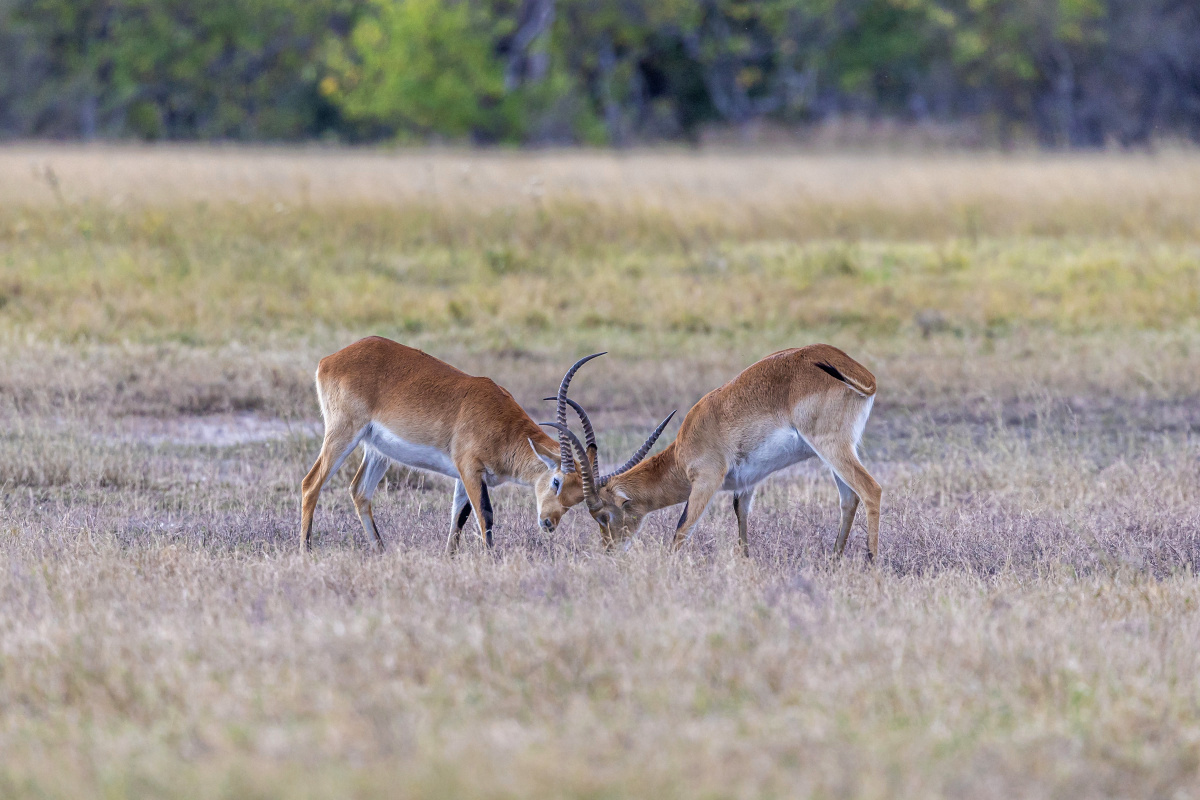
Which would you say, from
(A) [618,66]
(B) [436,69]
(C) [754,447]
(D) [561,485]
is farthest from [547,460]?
(A) [618,66]

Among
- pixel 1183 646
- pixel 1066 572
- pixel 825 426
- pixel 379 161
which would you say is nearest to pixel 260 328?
pixel 825 426

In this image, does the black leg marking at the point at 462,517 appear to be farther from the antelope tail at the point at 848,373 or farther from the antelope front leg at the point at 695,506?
the antelope tail at the point at 848,373

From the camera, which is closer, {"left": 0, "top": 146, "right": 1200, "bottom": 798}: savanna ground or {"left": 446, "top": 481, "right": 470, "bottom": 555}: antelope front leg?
{"left": 0, "top": 146, "right": 1200, "bottom": 798}: savanna ground

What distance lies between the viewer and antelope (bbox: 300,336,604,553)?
7473 millimetres

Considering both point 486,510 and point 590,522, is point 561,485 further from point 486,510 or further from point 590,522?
point 590,522

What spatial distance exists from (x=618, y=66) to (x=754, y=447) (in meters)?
40.2

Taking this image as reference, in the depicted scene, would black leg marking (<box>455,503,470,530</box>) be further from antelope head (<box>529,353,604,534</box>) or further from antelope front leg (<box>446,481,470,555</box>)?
antelope head (<box>529,353,604,534</box>)

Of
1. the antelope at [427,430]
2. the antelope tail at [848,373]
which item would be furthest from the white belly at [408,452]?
the antelope tail at [848,373]

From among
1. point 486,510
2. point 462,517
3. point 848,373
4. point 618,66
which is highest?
point 848,373

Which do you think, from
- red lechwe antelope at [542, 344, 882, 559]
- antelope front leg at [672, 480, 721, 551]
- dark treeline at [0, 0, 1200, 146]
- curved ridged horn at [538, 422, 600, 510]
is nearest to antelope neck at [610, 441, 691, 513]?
red lechwe antelope at [542, 344, 882, 559]

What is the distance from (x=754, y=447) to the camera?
7.37 meters

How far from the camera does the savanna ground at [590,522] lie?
423 centimetres

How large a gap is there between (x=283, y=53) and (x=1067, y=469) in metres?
41.6

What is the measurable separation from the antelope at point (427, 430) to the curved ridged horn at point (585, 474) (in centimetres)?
20
